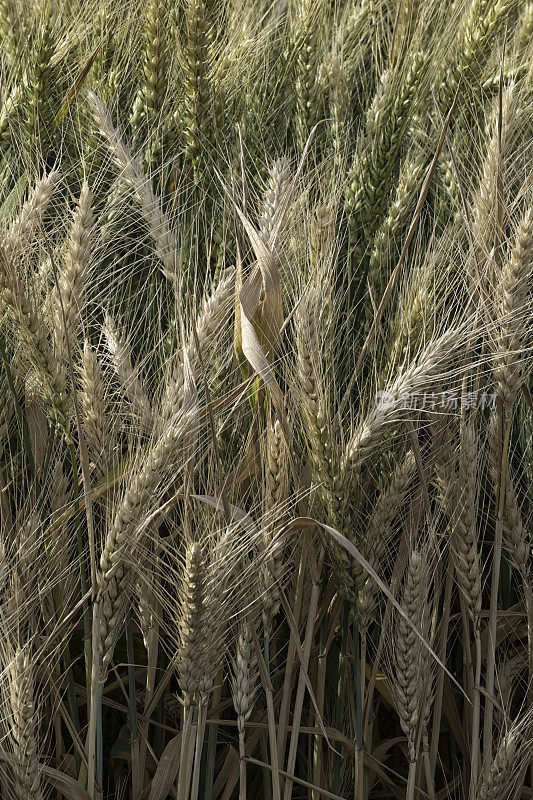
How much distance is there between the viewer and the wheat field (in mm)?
1082

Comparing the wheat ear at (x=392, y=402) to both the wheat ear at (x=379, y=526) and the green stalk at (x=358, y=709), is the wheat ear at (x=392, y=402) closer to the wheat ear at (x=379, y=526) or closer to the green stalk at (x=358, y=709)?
the wheat ear at (x=379, y=526)

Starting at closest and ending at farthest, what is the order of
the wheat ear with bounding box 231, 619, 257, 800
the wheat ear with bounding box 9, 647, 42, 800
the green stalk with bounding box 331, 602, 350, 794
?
1. the wheat ear with bounding box 9, 647, 42, 800
2. the wheat ear with bounding box 231, 619, 257, 800
3. the green stalk with bounding box 331, 602, 350, 794

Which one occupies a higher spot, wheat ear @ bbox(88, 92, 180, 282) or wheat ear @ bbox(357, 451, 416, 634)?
wheat ear @ bbox(88, 92, 180, 282)

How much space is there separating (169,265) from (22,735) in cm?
71

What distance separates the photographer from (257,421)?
119 cm

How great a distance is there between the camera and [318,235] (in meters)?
1.15

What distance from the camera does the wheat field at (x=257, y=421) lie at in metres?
1.08

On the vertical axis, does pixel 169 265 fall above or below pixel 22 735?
above

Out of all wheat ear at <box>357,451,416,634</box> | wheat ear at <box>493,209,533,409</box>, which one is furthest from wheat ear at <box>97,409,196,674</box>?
wheat ear at <box>493,209,533,409</box>

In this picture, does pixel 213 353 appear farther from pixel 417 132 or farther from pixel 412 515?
pixel 417 132

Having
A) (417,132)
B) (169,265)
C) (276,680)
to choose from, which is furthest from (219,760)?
(417,132)

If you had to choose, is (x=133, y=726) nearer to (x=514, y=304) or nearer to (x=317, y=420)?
(x=317, y=420)

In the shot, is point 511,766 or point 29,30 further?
point 29,30

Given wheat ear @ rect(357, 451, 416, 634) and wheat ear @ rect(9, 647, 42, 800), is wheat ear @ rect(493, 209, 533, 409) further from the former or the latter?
wheat ear @ rect(9, 647, 42, 800)
